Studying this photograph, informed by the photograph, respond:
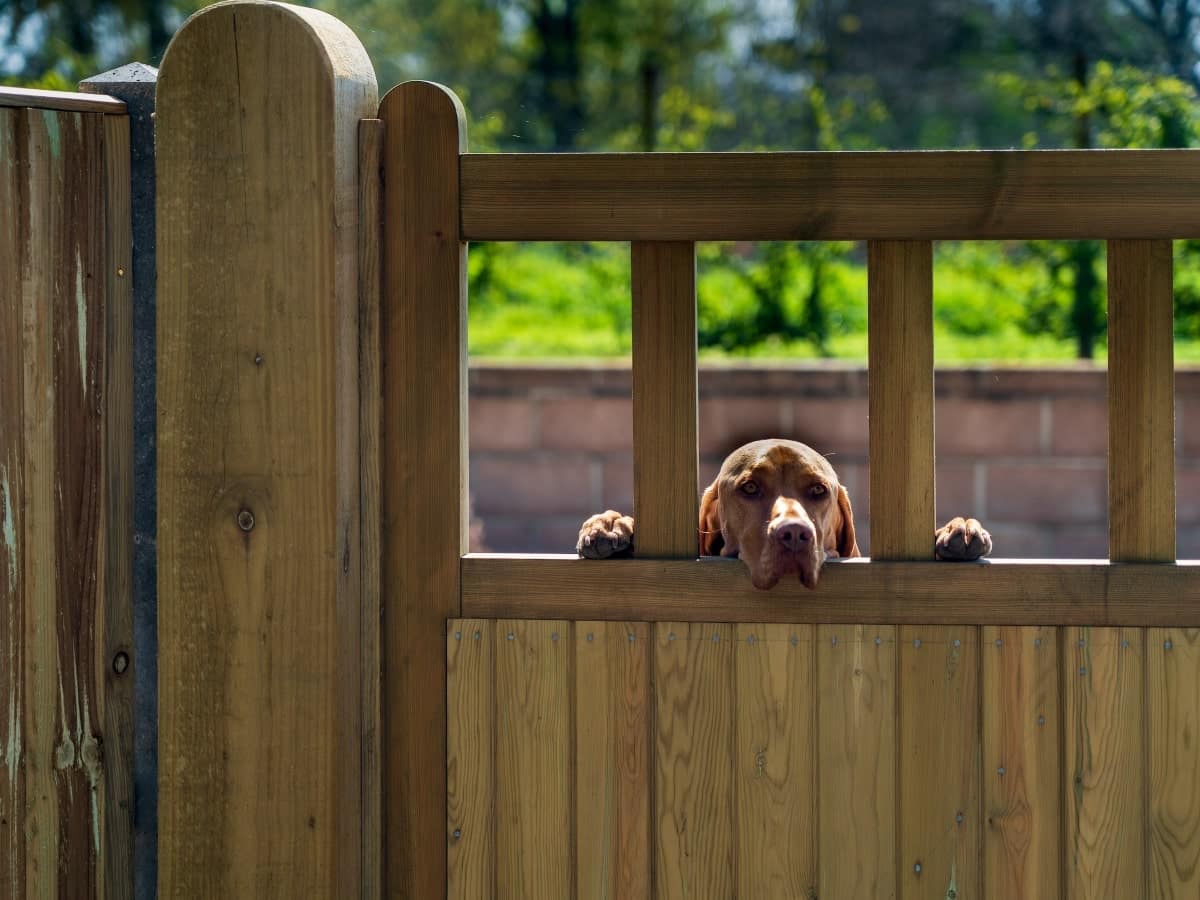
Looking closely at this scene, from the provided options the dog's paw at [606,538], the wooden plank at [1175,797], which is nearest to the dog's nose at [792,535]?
the dog's paw at [606,538]

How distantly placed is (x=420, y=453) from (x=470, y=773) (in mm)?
560

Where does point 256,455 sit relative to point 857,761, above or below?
above

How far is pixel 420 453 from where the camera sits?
7.84ft

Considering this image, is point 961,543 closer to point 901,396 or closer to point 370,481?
point 901,396

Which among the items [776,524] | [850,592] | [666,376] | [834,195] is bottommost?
[850,592]

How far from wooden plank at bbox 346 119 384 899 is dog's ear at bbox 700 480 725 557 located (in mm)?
1117

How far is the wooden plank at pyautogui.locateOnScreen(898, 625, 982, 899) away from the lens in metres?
2.33

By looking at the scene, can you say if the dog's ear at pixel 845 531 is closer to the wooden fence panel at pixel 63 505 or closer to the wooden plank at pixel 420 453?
the wooden plank at pixel 420 453

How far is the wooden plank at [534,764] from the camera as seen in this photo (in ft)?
7.87

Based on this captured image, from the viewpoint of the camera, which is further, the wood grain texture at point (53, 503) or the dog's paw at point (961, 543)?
the dog's paw at point (961, 543)

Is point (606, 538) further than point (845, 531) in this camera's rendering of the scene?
No

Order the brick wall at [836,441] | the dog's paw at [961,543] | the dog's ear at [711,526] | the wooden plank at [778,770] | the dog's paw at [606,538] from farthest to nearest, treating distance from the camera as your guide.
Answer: the brick wall at [836,441] → the dog's ear at [711,526] → the dog's paw at [606,538] → the dog's paw at [961,543] → the wooden plank at [778,770]

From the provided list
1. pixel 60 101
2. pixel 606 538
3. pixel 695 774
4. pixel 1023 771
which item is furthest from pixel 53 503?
pixel 1023 771

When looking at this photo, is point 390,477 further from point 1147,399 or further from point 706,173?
point 1147,399
